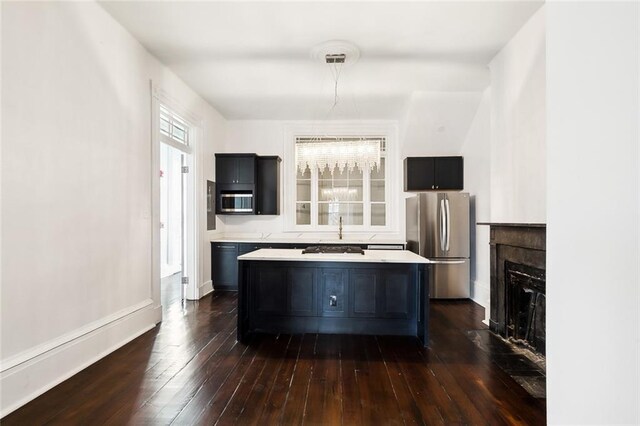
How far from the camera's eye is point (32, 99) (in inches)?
86.7

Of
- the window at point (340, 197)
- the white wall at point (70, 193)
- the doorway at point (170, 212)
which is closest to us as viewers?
the white wall at point (70, 193)

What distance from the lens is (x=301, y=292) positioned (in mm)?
3367

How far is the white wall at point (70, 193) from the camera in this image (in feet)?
6.82

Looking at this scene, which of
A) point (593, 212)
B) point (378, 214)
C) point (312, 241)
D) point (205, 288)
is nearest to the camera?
point (593, 212)

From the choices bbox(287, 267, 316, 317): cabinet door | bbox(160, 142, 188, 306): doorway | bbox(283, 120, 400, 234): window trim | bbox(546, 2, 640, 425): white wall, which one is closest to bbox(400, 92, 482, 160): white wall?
bbox(283, 120, 400, 234): window trim

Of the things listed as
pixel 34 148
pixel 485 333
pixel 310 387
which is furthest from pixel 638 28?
pixel 485 333

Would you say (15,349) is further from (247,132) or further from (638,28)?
(247,132)

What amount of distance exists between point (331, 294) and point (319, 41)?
2.53 meters

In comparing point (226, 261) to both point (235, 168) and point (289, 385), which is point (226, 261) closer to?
point (235, 168)

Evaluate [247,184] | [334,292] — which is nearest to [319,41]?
[334,292]

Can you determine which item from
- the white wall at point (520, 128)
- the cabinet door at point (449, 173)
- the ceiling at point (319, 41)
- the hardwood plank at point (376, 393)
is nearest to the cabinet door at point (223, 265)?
the ceiling at point (319, 41)

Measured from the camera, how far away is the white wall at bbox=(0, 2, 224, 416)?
A: 2.08 meters

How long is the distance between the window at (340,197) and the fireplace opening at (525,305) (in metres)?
2.98

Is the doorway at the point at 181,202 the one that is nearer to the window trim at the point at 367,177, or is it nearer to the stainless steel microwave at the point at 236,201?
the stainless steel microwave at the point at 236,201
